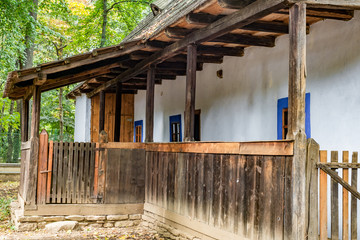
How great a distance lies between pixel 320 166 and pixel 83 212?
6361 millimetres

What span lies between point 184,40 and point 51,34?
1611 centimetres

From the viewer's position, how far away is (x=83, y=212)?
10023 mm

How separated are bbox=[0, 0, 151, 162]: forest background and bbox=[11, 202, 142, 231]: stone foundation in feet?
32.4

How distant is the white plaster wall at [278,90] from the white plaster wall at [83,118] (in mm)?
6009

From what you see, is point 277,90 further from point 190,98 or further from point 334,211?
point 334,211

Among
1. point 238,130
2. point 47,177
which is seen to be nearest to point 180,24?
point 238,130

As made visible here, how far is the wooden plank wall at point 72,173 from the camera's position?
9.86 m

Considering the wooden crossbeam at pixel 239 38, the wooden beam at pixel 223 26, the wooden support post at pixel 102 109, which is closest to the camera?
the wooden beam at pixel 223 26

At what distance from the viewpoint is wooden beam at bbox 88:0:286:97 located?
610cm

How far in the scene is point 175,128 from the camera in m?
13.0

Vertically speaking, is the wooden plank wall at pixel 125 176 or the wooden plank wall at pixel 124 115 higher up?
the wooden plank wall at pixel 124 115

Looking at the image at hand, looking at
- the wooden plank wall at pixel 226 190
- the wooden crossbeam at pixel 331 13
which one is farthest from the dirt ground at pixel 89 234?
the wooden crossbeam at pixel 331 13

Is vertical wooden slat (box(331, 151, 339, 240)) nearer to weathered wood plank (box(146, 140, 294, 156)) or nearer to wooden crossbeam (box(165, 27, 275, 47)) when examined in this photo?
weathered wood plank (box(146, 140, 294, 156))

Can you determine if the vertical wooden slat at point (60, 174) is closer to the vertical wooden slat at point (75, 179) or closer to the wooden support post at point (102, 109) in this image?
the vertical wooden slat at point (75, 179)
